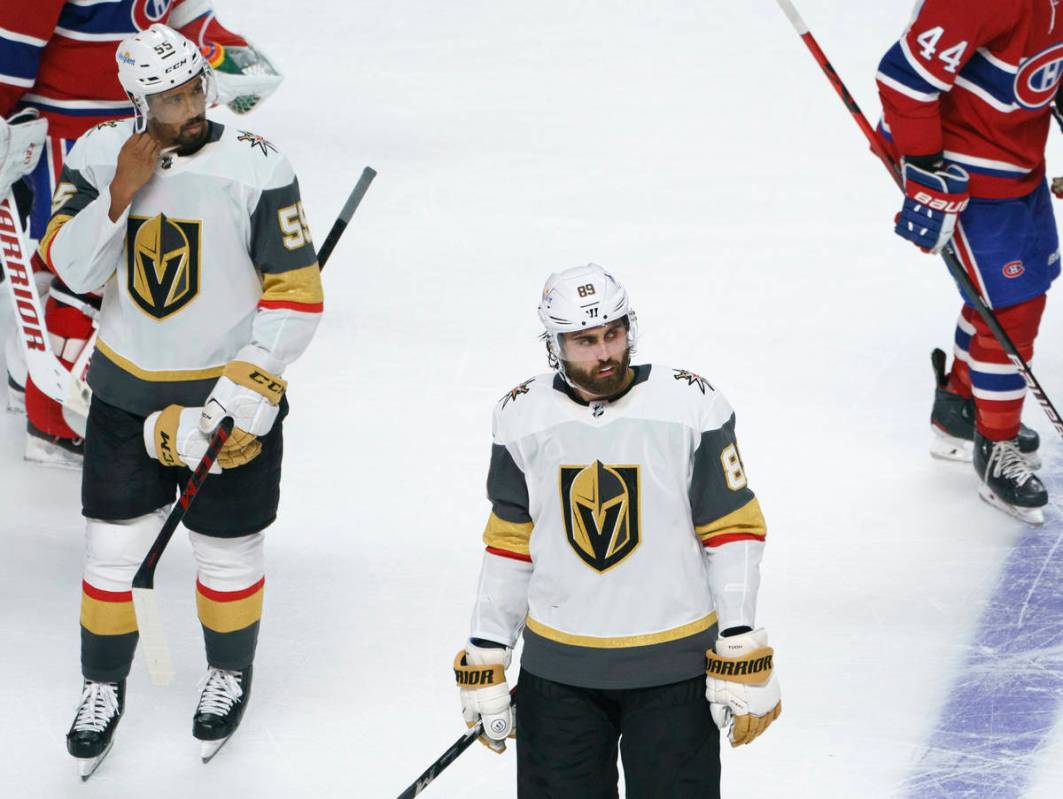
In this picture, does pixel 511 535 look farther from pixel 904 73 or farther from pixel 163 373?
pixel 904 73

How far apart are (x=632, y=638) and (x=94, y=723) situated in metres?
1.25

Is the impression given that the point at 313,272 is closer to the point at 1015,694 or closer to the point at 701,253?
the point at 1015,694

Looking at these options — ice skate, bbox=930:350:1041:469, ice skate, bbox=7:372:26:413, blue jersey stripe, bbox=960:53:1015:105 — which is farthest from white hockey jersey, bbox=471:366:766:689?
ice skate, bbox=7:372:26:413

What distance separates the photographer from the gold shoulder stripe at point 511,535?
2586 mm

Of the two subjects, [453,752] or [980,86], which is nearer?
[453,752]

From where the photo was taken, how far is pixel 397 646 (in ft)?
12.2

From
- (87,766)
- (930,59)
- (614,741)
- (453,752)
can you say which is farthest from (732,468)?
(930,59)

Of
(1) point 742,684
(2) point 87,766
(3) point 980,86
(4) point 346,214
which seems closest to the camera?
(1) point 742,684

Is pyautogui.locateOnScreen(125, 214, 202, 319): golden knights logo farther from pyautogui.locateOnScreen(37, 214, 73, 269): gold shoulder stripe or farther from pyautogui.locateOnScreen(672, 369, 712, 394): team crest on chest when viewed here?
pyautogui.locateOnScreen(672, 369, 712, 394): team crest on chest

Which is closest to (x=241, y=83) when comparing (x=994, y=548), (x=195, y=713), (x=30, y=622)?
(x=30, y=622)

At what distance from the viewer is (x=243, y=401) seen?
10.2ft

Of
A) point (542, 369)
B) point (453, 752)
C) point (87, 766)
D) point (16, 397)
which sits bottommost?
point (16, 397)

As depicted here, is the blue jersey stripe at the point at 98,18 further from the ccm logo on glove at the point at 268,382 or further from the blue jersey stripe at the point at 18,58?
the ccm logo on glove at the point at 268,382

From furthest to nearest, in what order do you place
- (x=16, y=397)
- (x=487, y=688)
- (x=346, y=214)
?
(x=16, y=397) → (x=346, y=214) → (x=487, y=688)
